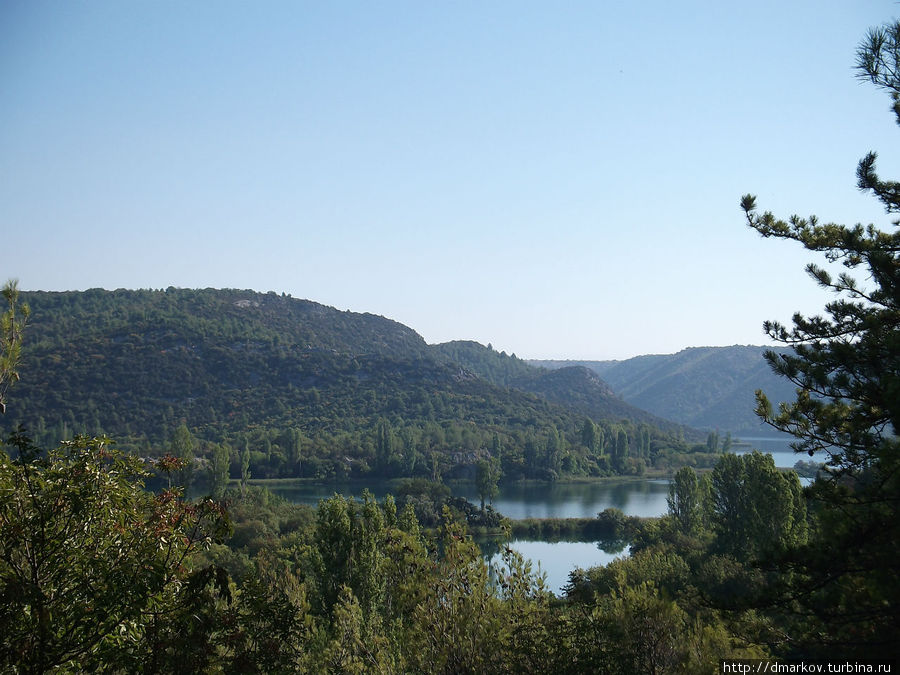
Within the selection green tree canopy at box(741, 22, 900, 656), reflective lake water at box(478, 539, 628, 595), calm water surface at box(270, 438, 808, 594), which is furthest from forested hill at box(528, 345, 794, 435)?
green tree canopy at box(741, 22, 900, 656)

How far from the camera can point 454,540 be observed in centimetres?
555

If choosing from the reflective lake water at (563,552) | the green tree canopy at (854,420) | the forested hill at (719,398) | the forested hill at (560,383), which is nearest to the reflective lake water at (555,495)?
the reflective lake water at (563,552)

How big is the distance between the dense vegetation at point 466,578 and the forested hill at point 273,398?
66.8 m

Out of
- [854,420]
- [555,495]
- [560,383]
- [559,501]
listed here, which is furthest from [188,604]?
[560,383]

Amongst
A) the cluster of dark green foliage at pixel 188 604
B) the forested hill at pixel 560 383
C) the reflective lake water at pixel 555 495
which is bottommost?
the reflective lake water at pixel 555 495

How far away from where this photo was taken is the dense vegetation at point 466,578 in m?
3.67

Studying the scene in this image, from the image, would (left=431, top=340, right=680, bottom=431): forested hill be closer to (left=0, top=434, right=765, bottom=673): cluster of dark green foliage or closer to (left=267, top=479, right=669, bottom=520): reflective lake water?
(left=267, top=479, right=669, bottom=520): reflective lake water

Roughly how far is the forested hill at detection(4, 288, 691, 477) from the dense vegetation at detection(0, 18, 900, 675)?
66.8m

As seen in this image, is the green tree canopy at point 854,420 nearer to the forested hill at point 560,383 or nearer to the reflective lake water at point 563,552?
the reflective lake water at point 563,552

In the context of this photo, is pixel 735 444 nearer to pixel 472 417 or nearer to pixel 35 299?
pixel 472 417

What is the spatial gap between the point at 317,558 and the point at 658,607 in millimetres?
11713

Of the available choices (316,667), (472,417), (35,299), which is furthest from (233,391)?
(316,667)

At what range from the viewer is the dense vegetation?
3666 mm

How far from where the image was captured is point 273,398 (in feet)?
335
